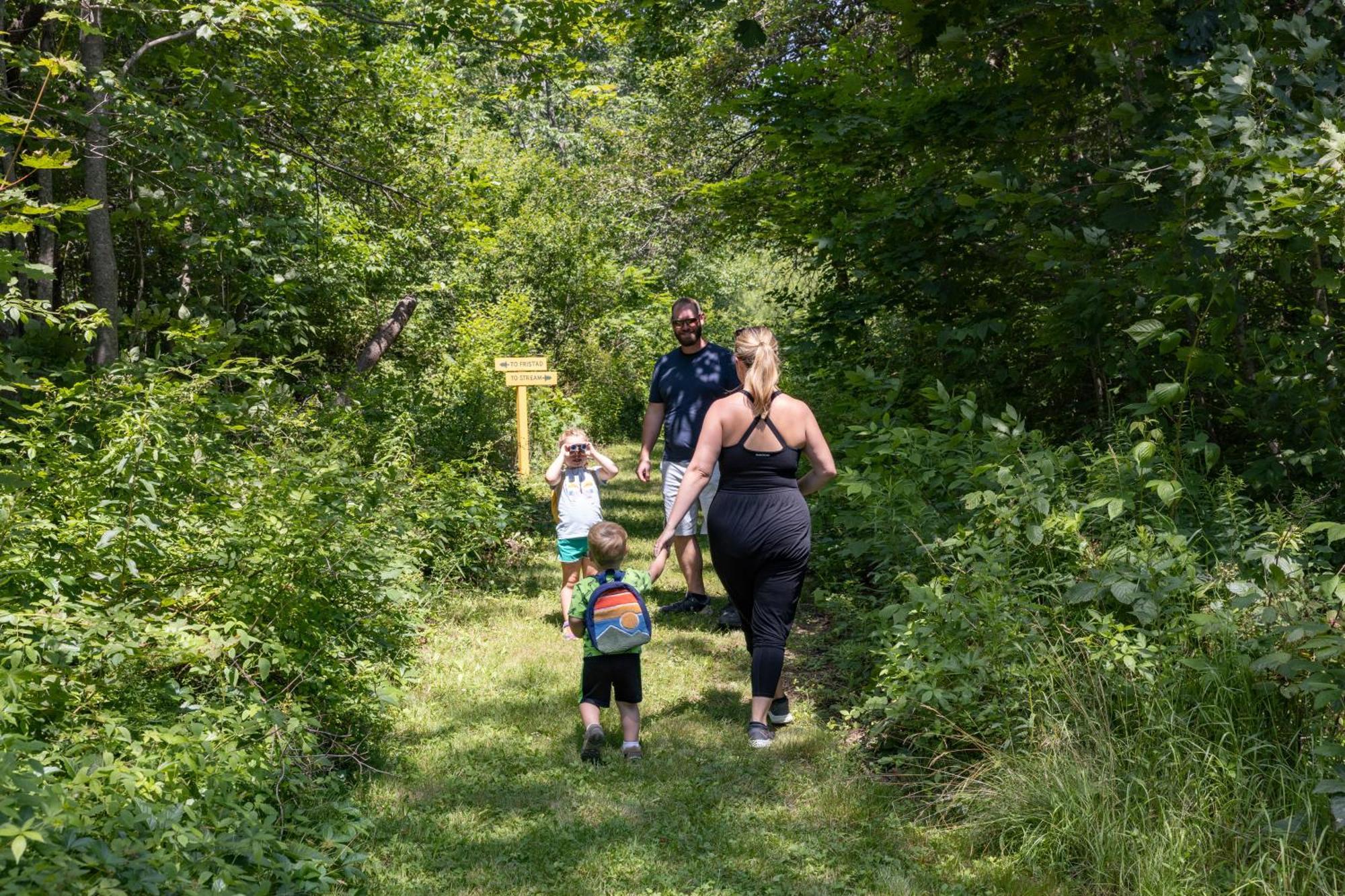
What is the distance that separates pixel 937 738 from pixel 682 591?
442 centimetres

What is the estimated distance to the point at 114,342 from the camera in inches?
295

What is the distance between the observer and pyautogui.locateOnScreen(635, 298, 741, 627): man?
26.2 feet

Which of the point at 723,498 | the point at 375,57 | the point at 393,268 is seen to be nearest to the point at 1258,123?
the point at 723,498

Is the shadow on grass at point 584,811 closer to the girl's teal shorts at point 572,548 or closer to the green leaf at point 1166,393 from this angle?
the girl's teal shorts at point 572,548

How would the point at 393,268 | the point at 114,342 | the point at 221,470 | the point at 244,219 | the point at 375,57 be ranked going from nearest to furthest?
1. the point at 221,470
2. the point at 114,342
3. the point at 244,219
4. the point at 375,57
5. the point at 393,268

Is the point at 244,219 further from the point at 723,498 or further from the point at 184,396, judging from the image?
the point at 723,498

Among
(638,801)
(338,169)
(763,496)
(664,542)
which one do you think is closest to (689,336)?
(763,496)

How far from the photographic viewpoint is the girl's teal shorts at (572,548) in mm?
7777

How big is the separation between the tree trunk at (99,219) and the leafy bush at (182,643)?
1.06 metres

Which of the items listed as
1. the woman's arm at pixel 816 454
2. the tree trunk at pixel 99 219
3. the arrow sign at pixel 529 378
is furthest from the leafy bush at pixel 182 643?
the arrow sign at pixel 529 378

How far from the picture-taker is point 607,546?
17.8 ft

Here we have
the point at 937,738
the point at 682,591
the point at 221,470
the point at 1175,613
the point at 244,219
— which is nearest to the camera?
the point at 1175,613

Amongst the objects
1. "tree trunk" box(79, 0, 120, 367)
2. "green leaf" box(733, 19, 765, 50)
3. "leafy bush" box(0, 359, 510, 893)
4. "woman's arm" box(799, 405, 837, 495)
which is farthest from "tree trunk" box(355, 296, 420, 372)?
"green leaf" box(733, 19, 765, 50)

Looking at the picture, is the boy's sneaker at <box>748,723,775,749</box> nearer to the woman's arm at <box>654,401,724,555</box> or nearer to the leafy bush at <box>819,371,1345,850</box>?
the leafy bush at <box>819,371,1345,850</box>
